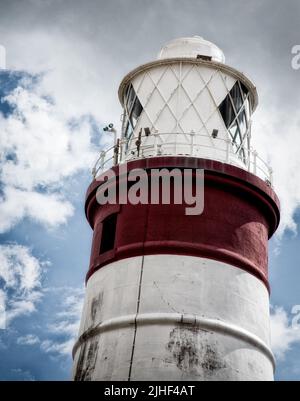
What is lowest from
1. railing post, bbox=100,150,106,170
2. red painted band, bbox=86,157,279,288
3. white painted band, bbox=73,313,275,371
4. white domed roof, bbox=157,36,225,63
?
white painted band, bbox=73,313,275,371

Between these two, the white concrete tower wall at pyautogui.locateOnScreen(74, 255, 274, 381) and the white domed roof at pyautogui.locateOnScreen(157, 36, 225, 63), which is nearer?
the white concrete tower wall at pyautogui.locateOnScreen(74, 255, 274, 381)

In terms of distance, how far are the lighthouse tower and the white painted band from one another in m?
0.02

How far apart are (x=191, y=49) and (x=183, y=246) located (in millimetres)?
5352

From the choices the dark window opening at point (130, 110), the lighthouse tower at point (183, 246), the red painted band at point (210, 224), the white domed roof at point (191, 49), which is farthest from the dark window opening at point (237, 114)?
the dark window opening at point (130, 110)

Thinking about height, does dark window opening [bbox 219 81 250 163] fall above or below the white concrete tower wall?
above

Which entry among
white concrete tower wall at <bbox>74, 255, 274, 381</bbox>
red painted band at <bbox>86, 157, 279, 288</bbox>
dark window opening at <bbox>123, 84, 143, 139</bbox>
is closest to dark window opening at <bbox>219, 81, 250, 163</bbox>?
red painted band at <bbox>86, 157, 279, 288</bbox>

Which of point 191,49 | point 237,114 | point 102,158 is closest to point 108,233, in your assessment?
point 102,158

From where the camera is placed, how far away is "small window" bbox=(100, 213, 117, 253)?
14103mm

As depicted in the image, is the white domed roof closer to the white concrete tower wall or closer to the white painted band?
the white concrete tower wall

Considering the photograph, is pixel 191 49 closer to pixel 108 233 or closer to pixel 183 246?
pixel 108 233

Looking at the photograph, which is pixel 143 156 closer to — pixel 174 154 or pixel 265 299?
pixel 174 154

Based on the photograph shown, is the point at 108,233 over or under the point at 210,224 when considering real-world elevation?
over

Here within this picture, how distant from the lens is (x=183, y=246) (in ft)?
43.0
